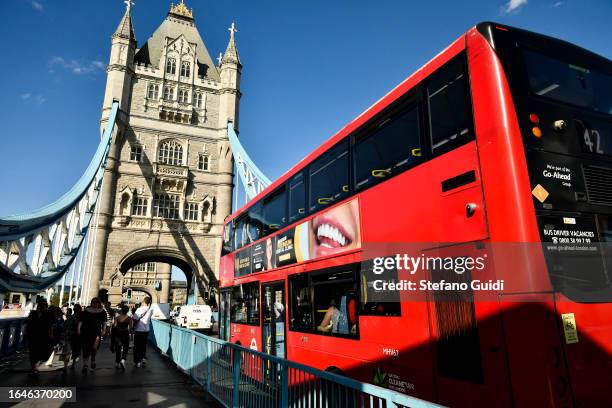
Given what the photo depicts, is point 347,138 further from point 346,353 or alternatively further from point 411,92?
point 346,353

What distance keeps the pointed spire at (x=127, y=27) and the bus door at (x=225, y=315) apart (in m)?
30.0

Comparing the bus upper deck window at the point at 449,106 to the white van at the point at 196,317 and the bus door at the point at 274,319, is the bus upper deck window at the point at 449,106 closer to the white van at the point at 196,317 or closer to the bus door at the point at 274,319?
the bus door at the point at 274,319

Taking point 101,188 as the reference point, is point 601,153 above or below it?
below

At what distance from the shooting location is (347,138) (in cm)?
557

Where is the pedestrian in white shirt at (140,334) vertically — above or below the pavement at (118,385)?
above

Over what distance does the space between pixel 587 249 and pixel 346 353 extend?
9.26 feet

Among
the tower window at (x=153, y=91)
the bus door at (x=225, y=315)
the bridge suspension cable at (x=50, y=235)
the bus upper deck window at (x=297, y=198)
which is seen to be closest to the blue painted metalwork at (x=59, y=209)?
the bridge suspension cable at (x=50, y=235)

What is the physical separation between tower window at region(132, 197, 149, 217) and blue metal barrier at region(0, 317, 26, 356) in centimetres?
1820

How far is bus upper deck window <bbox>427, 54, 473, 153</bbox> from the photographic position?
3701 millimetres

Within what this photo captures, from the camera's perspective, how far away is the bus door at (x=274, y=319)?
6.73 m

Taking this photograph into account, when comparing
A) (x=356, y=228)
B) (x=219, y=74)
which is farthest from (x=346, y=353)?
(x=219, y=74)

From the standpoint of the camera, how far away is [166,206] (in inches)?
1241

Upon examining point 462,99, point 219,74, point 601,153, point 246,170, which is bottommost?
point 601,153

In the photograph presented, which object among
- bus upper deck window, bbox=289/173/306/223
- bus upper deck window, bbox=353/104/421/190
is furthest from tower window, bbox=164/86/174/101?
bus upper deck window, bbox=353/104/421/190
